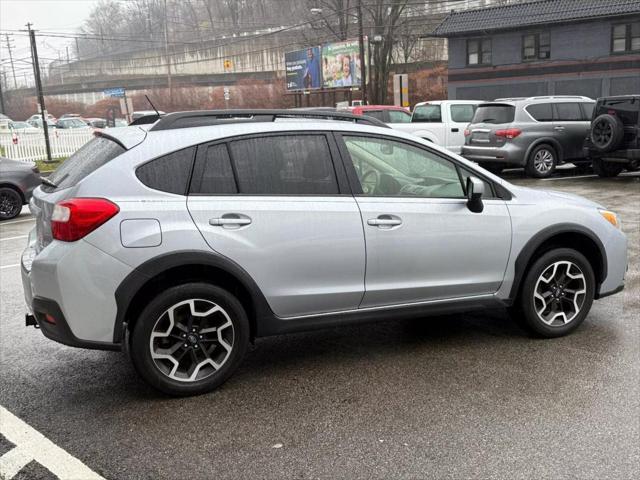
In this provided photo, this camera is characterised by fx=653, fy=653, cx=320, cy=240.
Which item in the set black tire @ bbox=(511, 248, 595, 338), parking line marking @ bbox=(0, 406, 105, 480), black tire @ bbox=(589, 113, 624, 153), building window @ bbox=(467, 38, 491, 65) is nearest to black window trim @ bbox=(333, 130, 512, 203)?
black tire @ bbox=(511, 248, 595, 338)

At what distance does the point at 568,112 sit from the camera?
1538 centimetres

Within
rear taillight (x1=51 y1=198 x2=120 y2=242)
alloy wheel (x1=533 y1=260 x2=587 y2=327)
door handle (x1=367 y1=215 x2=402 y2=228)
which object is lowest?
alloy wheel (x1=533 y1=260 x2=587 y2=327)

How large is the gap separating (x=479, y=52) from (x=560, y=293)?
33977mm

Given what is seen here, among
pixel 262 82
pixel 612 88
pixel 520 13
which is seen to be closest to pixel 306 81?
pixel 520 13

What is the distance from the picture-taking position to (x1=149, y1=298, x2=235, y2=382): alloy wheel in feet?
12.5

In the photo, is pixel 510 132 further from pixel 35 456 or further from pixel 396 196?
pixel 35 456

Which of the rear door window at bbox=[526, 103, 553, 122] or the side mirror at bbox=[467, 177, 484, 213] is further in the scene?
the rear door window at bbox=[526, 103, 553, 122]

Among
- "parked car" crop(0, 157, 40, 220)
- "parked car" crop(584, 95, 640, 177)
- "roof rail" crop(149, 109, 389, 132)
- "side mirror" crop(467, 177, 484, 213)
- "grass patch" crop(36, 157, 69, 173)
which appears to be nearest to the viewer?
"roof rail" crop(149, 109, 389, 132)

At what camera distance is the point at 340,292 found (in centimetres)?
416

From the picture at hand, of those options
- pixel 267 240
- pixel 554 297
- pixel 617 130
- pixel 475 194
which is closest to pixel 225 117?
pixel 267 240

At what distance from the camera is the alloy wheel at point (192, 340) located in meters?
3.80

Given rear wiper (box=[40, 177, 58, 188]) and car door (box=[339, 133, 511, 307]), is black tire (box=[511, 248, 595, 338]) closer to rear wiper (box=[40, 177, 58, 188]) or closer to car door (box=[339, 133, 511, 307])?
car door (box=[339, 133, 511, 307])

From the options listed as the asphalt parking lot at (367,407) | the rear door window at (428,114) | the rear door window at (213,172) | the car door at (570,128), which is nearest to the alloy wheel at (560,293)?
the asphalt parking lot at (367,407)

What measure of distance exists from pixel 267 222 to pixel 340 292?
0.67 metres
